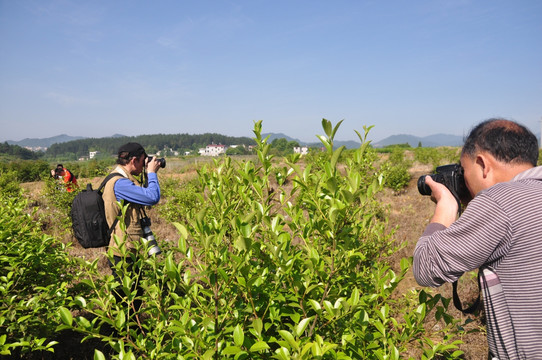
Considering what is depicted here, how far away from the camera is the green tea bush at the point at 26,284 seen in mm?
2062

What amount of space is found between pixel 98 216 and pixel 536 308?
3.21 meters

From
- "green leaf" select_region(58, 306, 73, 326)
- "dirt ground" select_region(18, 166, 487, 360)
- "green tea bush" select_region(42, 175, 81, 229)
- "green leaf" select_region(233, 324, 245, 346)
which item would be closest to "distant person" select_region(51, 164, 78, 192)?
"green tea bush" select_region(42, 175, 81, 229)

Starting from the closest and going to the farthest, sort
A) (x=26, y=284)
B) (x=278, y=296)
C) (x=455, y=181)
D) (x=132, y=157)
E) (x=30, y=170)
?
(x=278, y=296)
(x=455, y=181)
(x=26, y=284)
(x=132, y=157)
(x=30, y=170)

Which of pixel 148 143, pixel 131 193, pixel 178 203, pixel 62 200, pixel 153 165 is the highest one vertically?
pixel 148 143

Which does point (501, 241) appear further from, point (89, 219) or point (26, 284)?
point (26, 284)

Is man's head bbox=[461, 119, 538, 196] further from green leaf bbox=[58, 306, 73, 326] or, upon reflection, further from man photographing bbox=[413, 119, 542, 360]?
green leaf bbox=[58, 306, 73, 326]

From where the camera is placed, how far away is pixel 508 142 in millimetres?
1227

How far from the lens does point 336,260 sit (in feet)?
4.24

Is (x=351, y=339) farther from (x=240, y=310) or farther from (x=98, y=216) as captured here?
(x=98, y=216)

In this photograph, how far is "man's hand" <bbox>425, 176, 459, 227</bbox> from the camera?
1.32 m

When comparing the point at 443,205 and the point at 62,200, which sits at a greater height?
the point at 443,205

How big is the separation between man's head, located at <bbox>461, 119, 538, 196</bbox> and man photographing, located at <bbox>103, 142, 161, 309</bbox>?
8.42 ft

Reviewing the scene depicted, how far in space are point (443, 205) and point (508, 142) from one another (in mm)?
351

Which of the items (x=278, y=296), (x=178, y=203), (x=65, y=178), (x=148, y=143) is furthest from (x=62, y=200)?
(x=148, y=143)
